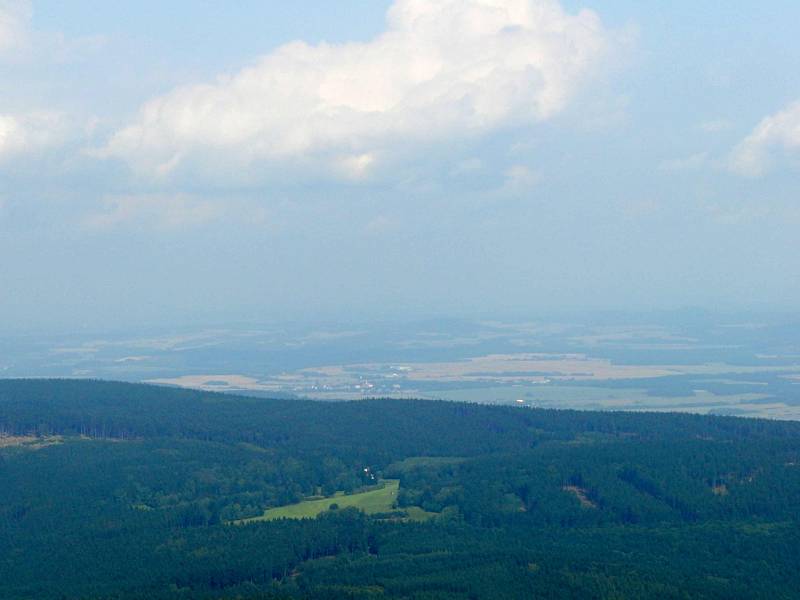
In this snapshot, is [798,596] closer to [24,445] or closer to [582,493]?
[582,493]

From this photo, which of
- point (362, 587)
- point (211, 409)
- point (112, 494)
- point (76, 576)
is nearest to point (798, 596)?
point (362, 587)

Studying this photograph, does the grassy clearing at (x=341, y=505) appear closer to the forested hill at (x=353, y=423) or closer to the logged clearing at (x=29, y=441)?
the forested hill at (x=353, y=423)

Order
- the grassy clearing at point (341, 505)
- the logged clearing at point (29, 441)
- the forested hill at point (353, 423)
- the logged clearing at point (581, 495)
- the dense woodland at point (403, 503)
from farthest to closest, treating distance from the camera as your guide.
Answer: the forested hill at point (353, 423), the logged clearing at point (29, 441), the grassy clearing at point (341, 505), the logged clearing at point (581, 495), the dense woodland at point (403, 503)

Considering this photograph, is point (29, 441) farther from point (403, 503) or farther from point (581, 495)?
point (581, 495)

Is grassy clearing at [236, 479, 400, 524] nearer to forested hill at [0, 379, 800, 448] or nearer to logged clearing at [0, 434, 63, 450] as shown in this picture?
forested hill at [0, 379, 800, 448]

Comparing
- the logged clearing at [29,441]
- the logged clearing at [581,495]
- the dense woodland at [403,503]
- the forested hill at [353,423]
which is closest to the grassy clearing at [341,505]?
the dense woodland at [403,503]

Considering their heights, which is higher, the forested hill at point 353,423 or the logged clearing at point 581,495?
the forested hill at point 353,423

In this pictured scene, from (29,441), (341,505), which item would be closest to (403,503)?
(341,505)
